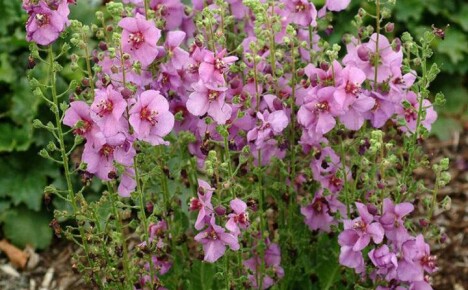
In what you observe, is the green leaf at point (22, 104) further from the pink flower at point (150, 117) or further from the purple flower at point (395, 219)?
the purple flower at point (395, 219)

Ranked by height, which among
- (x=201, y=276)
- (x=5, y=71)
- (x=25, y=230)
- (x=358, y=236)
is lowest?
(x=25, y=230)

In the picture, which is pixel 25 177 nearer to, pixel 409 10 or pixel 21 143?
pixel 21 143

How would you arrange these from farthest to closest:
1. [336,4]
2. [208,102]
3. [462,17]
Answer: [462,17], [336,4], [208,102]

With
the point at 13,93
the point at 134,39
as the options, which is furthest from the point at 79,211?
the point at 13,93

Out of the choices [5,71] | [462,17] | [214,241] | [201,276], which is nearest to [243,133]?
[214,241]

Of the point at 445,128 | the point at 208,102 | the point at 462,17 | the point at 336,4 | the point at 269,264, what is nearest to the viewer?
the point at 208,102

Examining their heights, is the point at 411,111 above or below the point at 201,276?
above

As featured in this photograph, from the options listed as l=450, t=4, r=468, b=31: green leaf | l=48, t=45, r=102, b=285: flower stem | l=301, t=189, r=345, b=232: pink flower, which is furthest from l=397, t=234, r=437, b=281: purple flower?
l=450, t=4, r=468, b=31: green leaf

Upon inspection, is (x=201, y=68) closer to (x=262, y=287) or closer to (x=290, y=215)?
(x=290, y=215)
